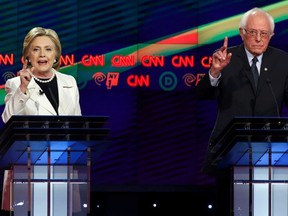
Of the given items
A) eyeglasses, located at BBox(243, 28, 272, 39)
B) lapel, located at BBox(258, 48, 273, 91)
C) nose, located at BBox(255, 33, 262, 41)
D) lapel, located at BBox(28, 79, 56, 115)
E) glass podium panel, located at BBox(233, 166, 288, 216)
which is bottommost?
glass podium panel, located at BBox(233, 166, 288, 216)

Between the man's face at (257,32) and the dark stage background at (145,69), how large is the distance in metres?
3.00

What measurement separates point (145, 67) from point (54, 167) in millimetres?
3829

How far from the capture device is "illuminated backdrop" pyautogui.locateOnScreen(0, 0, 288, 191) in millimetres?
10523

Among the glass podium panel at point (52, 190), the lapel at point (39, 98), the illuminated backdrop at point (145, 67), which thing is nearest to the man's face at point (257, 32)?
the lapel at point (39, 98)

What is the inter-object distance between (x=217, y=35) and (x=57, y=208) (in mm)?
4099

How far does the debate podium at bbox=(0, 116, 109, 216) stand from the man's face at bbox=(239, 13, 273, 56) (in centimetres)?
128

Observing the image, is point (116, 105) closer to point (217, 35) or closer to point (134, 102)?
point (134, 102)

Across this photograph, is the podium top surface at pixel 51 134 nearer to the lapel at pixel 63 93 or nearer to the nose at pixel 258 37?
the lapel at pixel 63 93

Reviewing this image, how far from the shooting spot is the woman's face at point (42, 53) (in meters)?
7.49

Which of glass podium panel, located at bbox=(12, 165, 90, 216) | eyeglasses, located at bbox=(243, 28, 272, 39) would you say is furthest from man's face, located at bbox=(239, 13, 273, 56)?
glass podium panel, located at bbox=(12, 165, 90, 216)

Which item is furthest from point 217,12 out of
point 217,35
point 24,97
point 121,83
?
point 24,97

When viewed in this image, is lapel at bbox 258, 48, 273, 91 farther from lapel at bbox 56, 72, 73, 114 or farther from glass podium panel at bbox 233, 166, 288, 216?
lapel at bbox 56, 72, 73, 114

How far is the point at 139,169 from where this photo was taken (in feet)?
34.9

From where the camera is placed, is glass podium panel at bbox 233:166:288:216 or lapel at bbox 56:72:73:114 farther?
lapel at bbox 56:72:73:114
